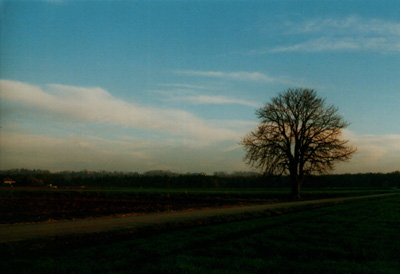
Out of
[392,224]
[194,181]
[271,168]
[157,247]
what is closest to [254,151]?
[271,168]

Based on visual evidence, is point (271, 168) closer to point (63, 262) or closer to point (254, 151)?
point (254, 151)

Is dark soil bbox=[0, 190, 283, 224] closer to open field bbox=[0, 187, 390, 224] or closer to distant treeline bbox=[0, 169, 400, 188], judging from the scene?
open field bbox=[0, 187, 390, 224]

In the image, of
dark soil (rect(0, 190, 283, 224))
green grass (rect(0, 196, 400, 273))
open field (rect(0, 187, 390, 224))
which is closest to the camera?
green grass (rect(0, 196, 400, 273))

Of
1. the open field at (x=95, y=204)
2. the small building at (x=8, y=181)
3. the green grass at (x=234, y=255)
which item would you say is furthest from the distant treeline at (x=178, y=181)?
the green grass at (x=234, y=255)

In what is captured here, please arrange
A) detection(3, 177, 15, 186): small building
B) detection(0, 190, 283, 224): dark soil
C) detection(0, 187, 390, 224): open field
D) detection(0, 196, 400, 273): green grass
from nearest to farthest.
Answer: detection(0, 196, 400, 273): green grass → detection(0, 190, 283, 224): dark soil → detection(0, 187, 390, 224): open field → detection(3, 177, 15, 186): small building

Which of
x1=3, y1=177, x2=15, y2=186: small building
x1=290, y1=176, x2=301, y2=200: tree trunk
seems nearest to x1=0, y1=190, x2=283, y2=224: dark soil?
x1=290, y1=176, x2=301, y2=200: tree trunk

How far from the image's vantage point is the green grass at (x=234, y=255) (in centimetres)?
678

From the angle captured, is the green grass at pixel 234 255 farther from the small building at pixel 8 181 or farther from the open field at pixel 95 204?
the small building at pixel 8 181

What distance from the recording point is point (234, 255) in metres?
7.92

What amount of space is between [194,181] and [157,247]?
102 meters

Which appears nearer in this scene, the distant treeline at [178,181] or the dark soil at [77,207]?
the dark soil at [77,207]

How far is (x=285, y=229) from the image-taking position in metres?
12.0

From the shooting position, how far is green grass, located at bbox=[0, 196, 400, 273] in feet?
22.2

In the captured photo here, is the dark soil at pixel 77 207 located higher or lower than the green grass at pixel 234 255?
lower
